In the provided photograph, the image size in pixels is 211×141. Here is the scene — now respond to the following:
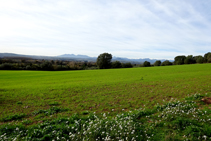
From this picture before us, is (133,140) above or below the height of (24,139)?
above

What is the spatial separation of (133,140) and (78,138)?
2.78 metres

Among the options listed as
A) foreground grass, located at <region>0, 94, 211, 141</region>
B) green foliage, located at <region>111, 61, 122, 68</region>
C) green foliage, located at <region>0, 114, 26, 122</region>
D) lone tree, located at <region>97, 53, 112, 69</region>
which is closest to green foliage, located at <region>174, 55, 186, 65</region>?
green foliage, located at <region>111, 61, 122, 68</region>

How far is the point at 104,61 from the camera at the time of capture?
10850 centimetres

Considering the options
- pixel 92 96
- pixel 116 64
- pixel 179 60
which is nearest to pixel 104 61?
pixel 116 64

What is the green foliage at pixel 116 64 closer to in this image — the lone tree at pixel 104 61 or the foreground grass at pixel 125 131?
the lone tree at pixel 104 61

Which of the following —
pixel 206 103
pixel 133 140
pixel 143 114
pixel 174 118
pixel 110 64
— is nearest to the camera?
pixel 133 140

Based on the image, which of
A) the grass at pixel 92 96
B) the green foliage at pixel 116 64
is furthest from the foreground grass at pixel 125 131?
the green foliage at pixel 116 64

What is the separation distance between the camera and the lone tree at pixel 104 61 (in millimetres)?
108256

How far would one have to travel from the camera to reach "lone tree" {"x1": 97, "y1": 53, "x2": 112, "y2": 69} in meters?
108

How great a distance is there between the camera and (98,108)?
1051cm

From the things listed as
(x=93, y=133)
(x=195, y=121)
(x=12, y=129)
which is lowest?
(x=12, y=129)

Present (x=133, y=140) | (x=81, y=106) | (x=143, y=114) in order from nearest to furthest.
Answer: (x=133, y=140) < (x=143, y=114) < (x=81, y=106)

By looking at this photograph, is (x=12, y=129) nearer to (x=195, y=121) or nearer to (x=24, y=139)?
(x=24, y=139)

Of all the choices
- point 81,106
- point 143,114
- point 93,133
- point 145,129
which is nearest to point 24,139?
point 93,133
